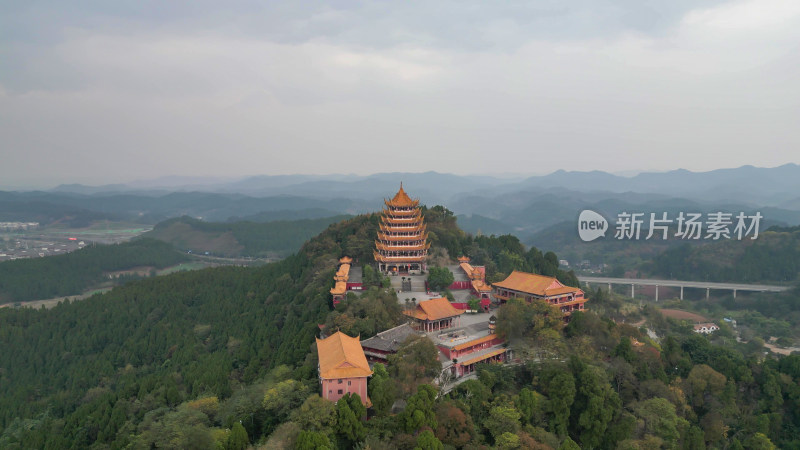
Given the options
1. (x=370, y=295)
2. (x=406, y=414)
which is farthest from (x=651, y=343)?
(x=406, y=414)

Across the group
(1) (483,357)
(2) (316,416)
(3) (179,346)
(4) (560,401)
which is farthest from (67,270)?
(4) (560,401)

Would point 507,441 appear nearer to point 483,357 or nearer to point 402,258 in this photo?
point 483,357

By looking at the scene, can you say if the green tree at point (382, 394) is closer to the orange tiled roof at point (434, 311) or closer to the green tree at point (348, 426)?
the green tree at point (348, 426)

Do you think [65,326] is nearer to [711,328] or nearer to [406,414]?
[406,414]

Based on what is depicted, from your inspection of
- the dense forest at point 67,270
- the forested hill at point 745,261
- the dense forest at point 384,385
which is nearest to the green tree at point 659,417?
the dense forest at point 384,385

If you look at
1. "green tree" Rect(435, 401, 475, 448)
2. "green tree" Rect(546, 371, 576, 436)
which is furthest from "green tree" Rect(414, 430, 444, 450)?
Result: "green tree" Rect(546, 371, 576, 436)

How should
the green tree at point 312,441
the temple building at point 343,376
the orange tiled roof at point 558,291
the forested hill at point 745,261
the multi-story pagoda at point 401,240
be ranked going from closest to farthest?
the green tree at point 312,441 → the temple building at point 343,376 → the orange tiled roof at point 558,291 → the multi-story pagoda at point 401,240 → the forested hill at point 745,261
